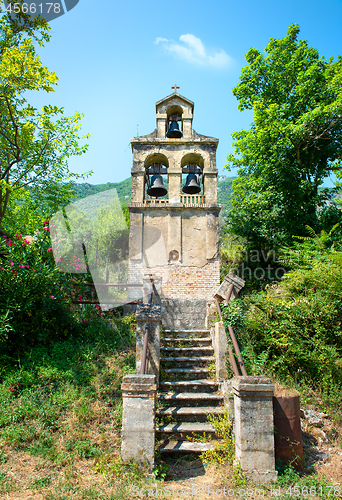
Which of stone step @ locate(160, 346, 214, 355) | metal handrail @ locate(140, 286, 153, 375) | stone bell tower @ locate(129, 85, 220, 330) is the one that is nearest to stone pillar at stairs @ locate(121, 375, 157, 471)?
metal handrail @ locate(140, 286, 153, 375)

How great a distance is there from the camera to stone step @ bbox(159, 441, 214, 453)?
14.2 ft

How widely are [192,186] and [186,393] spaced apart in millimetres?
7084

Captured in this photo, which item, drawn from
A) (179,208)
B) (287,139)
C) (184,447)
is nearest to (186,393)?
(184,447)

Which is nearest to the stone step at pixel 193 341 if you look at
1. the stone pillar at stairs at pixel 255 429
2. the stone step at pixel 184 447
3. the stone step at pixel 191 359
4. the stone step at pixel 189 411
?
the stone step at pixel 191 359

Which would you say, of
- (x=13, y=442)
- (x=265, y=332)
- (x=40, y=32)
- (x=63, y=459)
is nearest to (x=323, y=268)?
(x=265, y=332)

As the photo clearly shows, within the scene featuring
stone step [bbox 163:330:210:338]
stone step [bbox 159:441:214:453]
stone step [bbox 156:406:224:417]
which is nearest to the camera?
stone step [bbox 159:441:214:453]

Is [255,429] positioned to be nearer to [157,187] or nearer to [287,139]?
[157,187]

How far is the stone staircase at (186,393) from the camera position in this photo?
4607 millimetres

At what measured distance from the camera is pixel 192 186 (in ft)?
34.6

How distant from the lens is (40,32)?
7.59m

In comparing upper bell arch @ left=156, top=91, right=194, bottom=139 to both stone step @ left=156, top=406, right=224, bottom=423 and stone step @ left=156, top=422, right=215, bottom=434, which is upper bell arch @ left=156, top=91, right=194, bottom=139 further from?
stone step @ left=156, top=422, right=215, bottom=434

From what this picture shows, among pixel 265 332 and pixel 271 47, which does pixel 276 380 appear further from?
pixel 271 47

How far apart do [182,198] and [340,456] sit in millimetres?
7996

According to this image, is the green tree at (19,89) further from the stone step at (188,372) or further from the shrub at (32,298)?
the stone step at (188,372)
